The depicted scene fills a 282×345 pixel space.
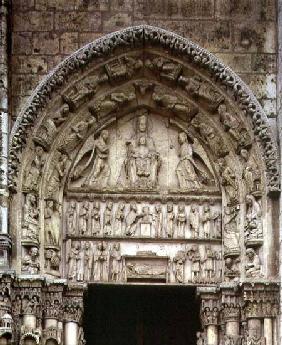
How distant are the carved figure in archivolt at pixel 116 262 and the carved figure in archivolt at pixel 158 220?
55cm

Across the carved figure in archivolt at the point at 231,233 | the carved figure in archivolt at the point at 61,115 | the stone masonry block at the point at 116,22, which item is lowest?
→ the carved figure in archivolt at the point at 231,233

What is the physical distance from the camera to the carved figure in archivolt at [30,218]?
1630 cm

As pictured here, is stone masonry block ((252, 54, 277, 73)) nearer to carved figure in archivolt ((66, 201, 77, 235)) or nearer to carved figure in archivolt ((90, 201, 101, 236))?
carved figure in archivolt ((90, 201, 101, 236))

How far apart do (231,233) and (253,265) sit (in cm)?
62

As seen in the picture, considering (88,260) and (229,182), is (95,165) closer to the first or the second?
(88,260)

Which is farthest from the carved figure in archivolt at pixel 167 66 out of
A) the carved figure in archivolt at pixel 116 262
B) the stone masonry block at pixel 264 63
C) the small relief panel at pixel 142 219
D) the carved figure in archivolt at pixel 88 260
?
the carved figure in archivolt at pixel 88 260

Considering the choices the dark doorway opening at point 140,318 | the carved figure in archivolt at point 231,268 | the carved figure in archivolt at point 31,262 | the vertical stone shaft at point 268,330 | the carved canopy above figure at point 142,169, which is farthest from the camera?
the dark doorway opening at point 140,318

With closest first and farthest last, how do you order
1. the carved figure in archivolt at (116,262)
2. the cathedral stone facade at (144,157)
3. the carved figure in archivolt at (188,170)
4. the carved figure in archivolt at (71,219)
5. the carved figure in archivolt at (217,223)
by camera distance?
the cathedral stone facade at (144,157)
the carved figure in archivolt at (116,262)
the carved figure in archivolt at (71,219)
the carved figure in archivolt at (217,223)
the carved figure in archivolt at (188,170)

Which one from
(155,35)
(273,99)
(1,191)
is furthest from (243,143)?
(1,191)

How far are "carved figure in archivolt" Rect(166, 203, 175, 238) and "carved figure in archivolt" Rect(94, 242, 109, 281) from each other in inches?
33.3

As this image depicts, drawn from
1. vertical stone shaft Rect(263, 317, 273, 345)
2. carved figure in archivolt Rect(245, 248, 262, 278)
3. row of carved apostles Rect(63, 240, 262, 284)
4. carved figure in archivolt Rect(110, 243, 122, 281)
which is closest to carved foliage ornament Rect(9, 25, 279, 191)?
carved figure in archivolt Rect(245, 248, 262, 278)

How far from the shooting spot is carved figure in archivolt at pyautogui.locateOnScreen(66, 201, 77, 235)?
1680 centimetres

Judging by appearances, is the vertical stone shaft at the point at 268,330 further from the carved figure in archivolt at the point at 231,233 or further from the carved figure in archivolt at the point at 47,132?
the carved figure in archivolt at the point at 47,132

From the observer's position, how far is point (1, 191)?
52.5 feet
